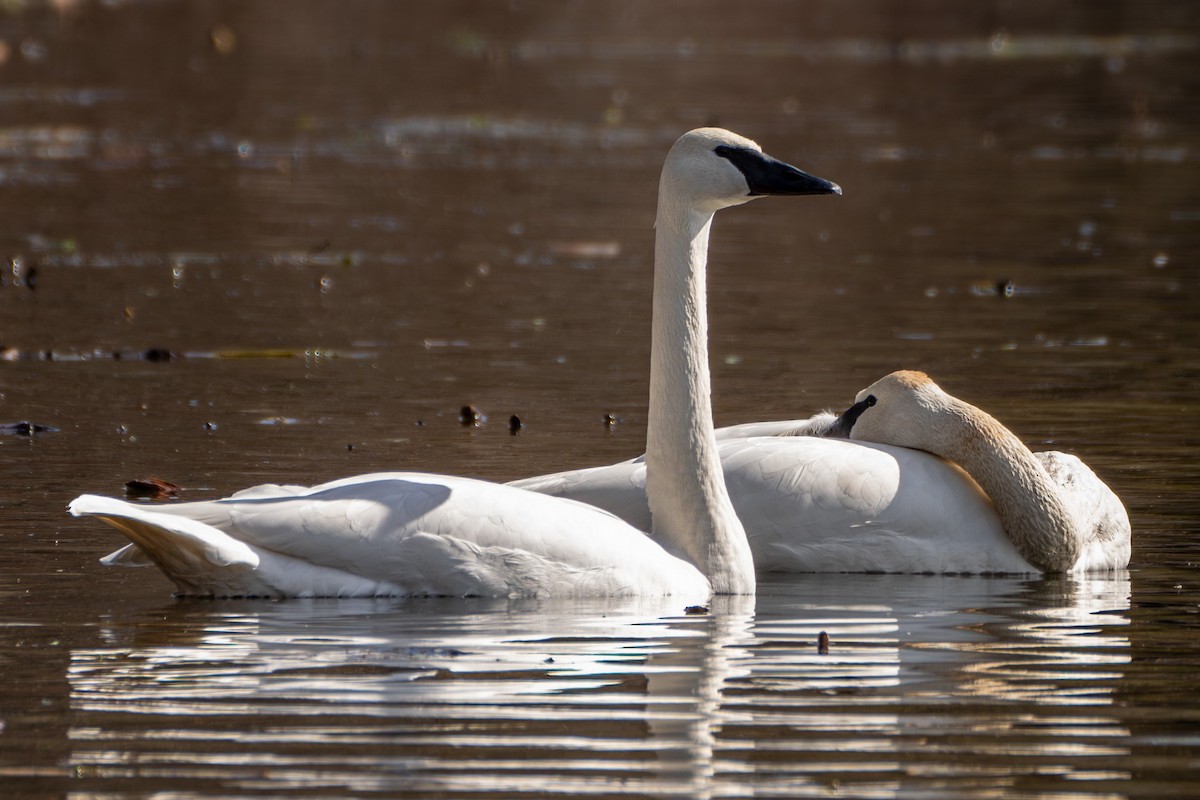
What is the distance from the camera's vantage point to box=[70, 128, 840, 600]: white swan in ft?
27.1

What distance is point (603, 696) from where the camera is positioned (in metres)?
7.10

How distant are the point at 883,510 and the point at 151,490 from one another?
3.48 meters

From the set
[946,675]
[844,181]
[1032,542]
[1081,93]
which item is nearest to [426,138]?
[844,181]

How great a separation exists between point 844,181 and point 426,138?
7430mm

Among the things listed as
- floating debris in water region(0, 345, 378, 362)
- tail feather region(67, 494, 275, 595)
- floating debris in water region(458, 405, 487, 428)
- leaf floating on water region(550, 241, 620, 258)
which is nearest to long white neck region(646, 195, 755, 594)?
tail feather region(67, 494, 275, 595)

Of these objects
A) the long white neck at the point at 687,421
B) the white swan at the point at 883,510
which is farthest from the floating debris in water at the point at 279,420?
the long white neck at the point at 687,421

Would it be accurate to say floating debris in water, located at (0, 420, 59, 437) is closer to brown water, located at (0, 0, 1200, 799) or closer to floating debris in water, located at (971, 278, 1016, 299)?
brown water, located at (0, 0, 1200, 799)

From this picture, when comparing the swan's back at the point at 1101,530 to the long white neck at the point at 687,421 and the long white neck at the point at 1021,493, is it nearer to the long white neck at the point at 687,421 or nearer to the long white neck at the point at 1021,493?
the long white neck at the point at 1021,493

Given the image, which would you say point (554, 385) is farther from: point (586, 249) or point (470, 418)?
point (586, 249)

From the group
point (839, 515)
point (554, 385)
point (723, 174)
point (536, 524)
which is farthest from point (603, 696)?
point (554, 385)

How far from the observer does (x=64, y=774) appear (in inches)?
245

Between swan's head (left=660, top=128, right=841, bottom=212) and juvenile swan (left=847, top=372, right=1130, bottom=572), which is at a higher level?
swan's head (left=660, top=128, right=841, bottom=212)

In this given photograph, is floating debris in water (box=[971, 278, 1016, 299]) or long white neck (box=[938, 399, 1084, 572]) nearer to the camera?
long white neck (box=[938, 399, 1084, 572])

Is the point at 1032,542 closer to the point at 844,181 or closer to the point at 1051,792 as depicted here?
the point at 1051,792
